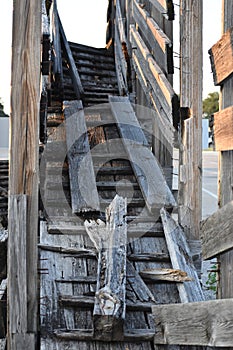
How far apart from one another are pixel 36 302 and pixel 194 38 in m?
2.55

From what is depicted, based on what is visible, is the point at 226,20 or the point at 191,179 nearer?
the point at 226,20

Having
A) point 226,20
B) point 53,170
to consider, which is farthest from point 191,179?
point 226,20

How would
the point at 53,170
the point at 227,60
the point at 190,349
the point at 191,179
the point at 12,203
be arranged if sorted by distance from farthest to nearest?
the point at 53,170 → the point at 191,179 → the point at 12,203 → the point at 190,349 → the point at 227,60

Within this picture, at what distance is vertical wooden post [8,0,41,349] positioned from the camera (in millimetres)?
4094

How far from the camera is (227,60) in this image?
3.07 metres

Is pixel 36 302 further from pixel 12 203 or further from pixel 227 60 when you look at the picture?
pixel 227 60

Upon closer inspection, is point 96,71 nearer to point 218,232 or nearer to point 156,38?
point 156,38

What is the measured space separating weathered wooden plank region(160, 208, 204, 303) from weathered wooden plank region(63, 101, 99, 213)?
2.08 ft

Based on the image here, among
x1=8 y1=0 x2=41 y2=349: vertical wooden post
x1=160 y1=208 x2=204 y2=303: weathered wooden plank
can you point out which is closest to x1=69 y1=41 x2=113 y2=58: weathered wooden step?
x1=160 y1=208 x2=204 y2=303: weathered wooden plank

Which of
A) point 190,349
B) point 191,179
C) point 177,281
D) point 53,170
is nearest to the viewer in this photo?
point 190,349

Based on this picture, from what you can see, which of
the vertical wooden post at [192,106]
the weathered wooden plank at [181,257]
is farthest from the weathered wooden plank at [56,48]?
the weathered wooden plank at [181,257]

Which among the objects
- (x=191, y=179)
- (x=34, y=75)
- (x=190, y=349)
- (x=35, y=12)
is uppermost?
(x=35, y=12)

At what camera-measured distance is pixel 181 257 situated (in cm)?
502

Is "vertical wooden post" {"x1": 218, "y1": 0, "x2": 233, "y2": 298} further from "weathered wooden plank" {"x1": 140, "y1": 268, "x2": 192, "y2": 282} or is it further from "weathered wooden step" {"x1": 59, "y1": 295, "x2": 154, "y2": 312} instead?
"weathered wooden plank" {"x1": 140, "y1": 268, "x2": 192, "y2": 282}
